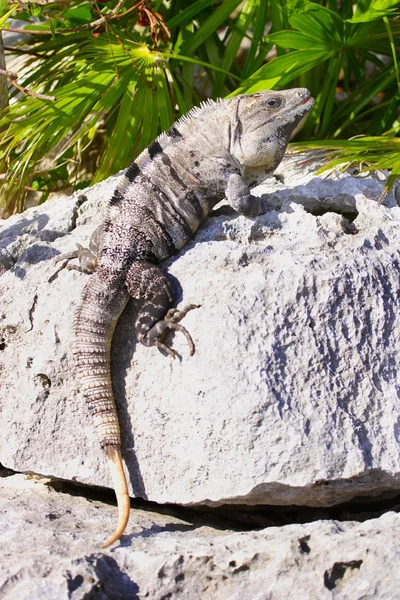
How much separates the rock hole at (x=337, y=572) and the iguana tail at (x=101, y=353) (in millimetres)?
897

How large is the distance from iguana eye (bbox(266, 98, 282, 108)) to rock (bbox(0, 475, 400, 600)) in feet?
6.51

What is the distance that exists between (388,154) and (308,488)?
200cm

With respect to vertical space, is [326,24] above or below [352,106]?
above

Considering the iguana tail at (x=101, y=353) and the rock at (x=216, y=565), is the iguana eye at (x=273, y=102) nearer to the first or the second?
the iguana tail at (x=101, y=353)

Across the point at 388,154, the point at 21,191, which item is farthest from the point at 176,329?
the point at 21,191

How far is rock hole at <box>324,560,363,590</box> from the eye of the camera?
8.89ft

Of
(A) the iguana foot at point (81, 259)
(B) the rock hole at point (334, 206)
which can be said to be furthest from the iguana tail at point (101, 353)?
(B) the rock hole at point (334, 206)

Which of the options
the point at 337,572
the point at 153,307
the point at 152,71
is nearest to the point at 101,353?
the point at 153,307

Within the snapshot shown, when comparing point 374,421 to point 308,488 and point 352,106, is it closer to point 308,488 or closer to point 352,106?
point 308,488

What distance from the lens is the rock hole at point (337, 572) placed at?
2.71 metres

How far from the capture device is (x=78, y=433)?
3508 millimetres

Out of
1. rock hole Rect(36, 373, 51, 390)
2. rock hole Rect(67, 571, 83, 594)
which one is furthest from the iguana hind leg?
rock hole Rect(67, 571, 83, 594)

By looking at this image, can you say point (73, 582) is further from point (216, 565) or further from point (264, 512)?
point (264, 512)

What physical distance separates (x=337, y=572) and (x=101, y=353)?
1319mm
